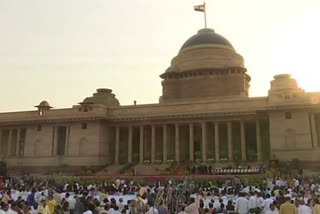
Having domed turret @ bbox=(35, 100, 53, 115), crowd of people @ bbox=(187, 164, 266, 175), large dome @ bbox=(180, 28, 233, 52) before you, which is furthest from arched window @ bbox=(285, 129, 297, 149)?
domed turret @ bbox=(35, 100, 53, 115)

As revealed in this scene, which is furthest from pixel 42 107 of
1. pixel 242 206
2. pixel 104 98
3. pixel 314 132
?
pixel 242 206

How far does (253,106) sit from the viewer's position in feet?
136

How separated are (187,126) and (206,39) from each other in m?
17.0

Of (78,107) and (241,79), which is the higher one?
(241,79)

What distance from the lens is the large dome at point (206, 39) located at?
2206 inches

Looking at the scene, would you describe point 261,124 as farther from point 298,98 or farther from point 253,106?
point 298,98

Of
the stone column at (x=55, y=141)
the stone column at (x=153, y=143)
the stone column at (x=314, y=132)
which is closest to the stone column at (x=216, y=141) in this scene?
the stone column at (x=153, y=143)

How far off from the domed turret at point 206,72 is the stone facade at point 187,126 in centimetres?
14

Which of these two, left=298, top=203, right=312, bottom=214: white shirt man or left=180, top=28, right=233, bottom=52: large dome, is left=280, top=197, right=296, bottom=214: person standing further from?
left=180, top=28, right=233, bottom=52: large dome

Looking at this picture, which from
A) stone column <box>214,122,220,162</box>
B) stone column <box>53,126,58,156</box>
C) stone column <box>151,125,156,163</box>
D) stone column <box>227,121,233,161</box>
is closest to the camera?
stone column <box>227,121,233,161</box>

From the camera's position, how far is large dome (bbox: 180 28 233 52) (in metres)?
56.0

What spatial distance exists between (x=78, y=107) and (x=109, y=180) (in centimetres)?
1871

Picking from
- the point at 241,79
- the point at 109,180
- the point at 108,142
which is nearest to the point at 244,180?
the point at 109,180

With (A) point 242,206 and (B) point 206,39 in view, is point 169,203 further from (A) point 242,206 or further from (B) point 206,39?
(B) point 206,39
